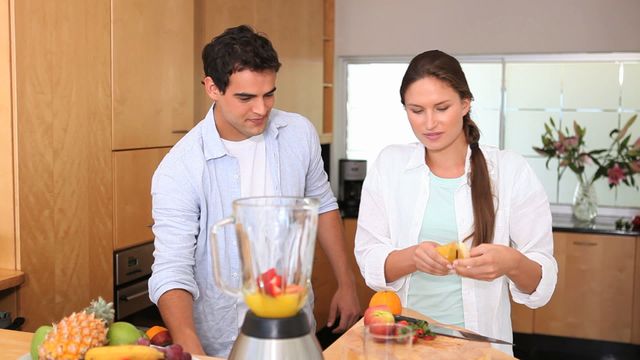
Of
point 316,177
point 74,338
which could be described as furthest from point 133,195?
point 74,338

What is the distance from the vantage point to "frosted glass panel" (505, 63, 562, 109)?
5359mm

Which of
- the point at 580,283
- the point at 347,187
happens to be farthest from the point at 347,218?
the point at 580,283

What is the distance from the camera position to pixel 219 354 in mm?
2174

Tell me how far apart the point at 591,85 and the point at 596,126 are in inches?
11.2

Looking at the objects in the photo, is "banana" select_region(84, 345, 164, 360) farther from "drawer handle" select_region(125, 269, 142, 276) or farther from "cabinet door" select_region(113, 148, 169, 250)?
"drawer handle" select_region(125, 269, 142, 276)

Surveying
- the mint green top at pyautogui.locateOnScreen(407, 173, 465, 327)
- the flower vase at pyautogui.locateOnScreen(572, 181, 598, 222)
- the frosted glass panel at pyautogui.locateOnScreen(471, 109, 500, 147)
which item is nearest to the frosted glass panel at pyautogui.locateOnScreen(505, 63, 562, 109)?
the frosted glass panel at pyautogui.locateOnScreen(471, 109, 500, 147)

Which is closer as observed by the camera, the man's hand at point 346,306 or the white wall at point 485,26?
the man's hand at point 346,306

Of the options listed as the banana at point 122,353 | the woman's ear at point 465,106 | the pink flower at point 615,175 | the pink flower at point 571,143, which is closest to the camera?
the banana at point 122,353

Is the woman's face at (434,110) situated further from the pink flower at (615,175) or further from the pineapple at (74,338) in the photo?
the pink flower at (615,175)

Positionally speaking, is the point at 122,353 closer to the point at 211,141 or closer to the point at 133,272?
the point at 211,141

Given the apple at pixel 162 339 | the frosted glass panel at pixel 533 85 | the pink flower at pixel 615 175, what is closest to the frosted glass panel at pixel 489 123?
the frosted glass panel at pixel 533 85

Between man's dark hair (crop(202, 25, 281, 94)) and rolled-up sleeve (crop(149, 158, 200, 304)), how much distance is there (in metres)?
0.27

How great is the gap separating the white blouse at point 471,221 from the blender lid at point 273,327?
85cm

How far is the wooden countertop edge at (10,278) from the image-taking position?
7.87 ft
